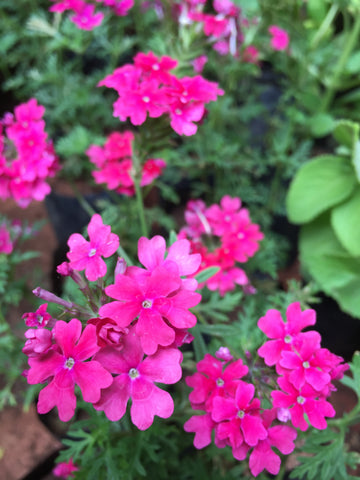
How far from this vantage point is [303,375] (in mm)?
640

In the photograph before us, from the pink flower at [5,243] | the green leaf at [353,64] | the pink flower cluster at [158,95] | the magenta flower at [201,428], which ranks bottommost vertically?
the pink flower at [5,243]

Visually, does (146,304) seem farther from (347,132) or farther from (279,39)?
(279,39)

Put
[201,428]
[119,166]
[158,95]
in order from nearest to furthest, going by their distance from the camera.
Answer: [201,428], [158,95], [119,166]

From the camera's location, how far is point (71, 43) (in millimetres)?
1443

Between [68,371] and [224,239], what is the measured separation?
0.62 meters

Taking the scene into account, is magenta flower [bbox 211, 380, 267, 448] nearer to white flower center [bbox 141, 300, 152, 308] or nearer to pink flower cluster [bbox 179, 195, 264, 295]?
white flower center [bbox 141, 300, 152, 308]

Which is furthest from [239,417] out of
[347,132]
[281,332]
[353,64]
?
[353,64]

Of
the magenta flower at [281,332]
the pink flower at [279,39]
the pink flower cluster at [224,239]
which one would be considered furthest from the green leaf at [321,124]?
the magenta flower at [281,332]

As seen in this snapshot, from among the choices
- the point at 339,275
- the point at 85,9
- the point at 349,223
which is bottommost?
the point at 339,275

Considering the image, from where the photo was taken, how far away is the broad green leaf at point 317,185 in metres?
1.54

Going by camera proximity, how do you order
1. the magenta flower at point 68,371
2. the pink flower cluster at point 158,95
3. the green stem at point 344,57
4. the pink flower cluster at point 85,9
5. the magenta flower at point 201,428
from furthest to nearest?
1. the green stem at point 344,57
2. the pink flower cluster at point 85,9
3. the pink flower cluster at point 158,95
4. the magenta flower at point 201,428
5. the magenta flower at point 68,371

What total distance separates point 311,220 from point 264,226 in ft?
0.58

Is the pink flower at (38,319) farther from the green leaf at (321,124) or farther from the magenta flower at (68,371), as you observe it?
the green leaf at (321,124)

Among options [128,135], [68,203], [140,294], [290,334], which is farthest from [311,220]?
[140,294]
